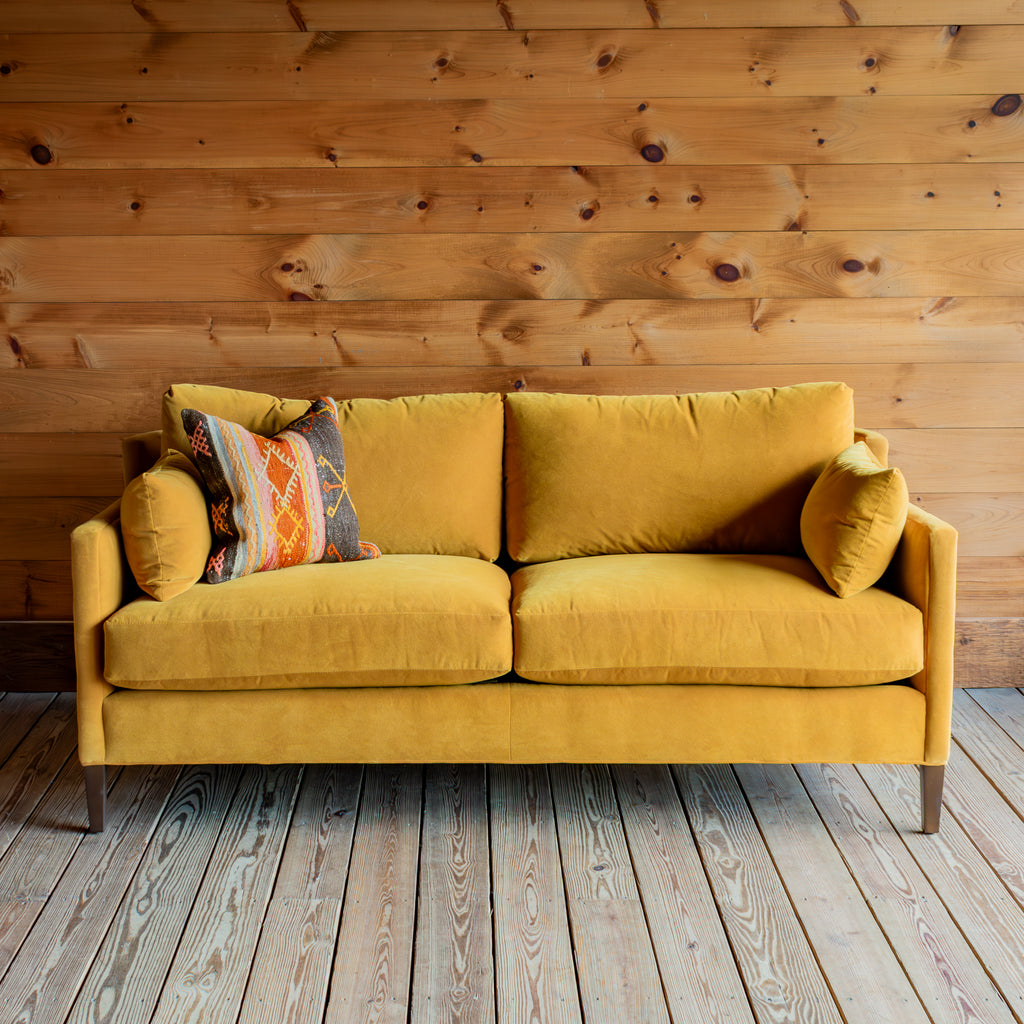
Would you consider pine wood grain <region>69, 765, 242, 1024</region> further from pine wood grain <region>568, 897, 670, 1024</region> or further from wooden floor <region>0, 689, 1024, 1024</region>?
pine wood grain <region>568, 897, 670, 1024</region>

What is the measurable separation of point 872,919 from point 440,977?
80 centimetres

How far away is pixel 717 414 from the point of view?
99.3 inches

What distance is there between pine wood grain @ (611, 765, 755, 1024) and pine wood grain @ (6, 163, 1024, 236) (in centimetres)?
161

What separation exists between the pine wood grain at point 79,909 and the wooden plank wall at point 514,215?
0.97 metres

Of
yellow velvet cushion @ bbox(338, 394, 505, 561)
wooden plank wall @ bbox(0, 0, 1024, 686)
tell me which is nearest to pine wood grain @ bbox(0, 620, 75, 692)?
wooden plank wall @ bbox(0, 0, 1024, 686)

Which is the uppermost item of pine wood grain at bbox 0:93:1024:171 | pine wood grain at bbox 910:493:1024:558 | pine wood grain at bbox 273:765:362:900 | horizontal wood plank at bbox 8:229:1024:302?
pine wood grain at bbox 0:93:1024:171

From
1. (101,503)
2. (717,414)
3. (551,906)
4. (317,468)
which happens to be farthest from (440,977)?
(101,503)

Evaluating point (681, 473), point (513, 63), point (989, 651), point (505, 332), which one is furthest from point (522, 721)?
point (513, 63)

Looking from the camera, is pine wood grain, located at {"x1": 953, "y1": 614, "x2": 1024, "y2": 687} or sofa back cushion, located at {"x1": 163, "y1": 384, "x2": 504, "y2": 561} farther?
pine wood grain, located at {"x1": 953, "y1": 614, "x2": 1024, "y2": 687}

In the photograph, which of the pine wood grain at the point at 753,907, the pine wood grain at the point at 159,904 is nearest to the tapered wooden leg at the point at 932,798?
the pine wood grain at the point at 753,907

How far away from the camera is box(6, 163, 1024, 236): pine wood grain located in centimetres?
278

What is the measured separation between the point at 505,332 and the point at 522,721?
1.27m

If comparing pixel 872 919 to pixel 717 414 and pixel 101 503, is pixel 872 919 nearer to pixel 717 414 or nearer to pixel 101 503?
pixel 717 414

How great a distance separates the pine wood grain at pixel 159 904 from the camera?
154 cm
